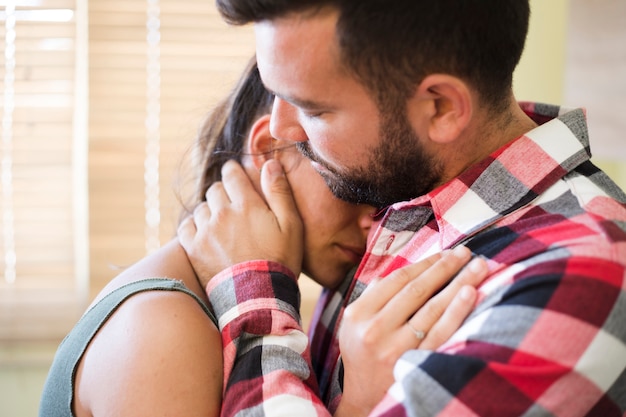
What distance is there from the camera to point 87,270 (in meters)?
2.27

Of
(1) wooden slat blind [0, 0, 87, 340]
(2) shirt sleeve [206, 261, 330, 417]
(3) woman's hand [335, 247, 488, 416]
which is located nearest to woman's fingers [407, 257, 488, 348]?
(3) woman's hand [335, 247, 488, 416]

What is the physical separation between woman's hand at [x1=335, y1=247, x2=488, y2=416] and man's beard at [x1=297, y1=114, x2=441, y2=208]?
5.9 inches

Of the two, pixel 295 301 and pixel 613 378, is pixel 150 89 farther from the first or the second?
pixel 613 378

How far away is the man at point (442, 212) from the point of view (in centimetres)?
83

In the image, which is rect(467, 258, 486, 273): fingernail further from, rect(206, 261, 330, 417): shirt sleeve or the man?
rect(206, 261, 330, 417): shirt sleeve

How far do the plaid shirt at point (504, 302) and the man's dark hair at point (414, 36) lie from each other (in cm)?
13

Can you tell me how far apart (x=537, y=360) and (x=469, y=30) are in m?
0.42

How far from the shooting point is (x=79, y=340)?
44.2 inches

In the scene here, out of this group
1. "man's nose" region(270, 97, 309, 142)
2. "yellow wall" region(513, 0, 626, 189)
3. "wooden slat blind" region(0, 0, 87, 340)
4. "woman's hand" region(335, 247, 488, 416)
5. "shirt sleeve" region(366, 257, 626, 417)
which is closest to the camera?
"shirt sleeve" region(366, 257, 626, 417)

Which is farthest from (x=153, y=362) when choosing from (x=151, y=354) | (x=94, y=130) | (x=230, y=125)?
(x=94, y=130)

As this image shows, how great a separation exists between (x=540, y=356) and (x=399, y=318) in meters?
0.19

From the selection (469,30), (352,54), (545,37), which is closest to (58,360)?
(352,54)

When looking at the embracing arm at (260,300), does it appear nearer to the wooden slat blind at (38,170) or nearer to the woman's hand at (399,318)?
the woman's hand at (399,318)

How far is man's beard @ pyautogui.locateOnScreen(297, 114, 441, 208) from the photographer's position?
108cm
